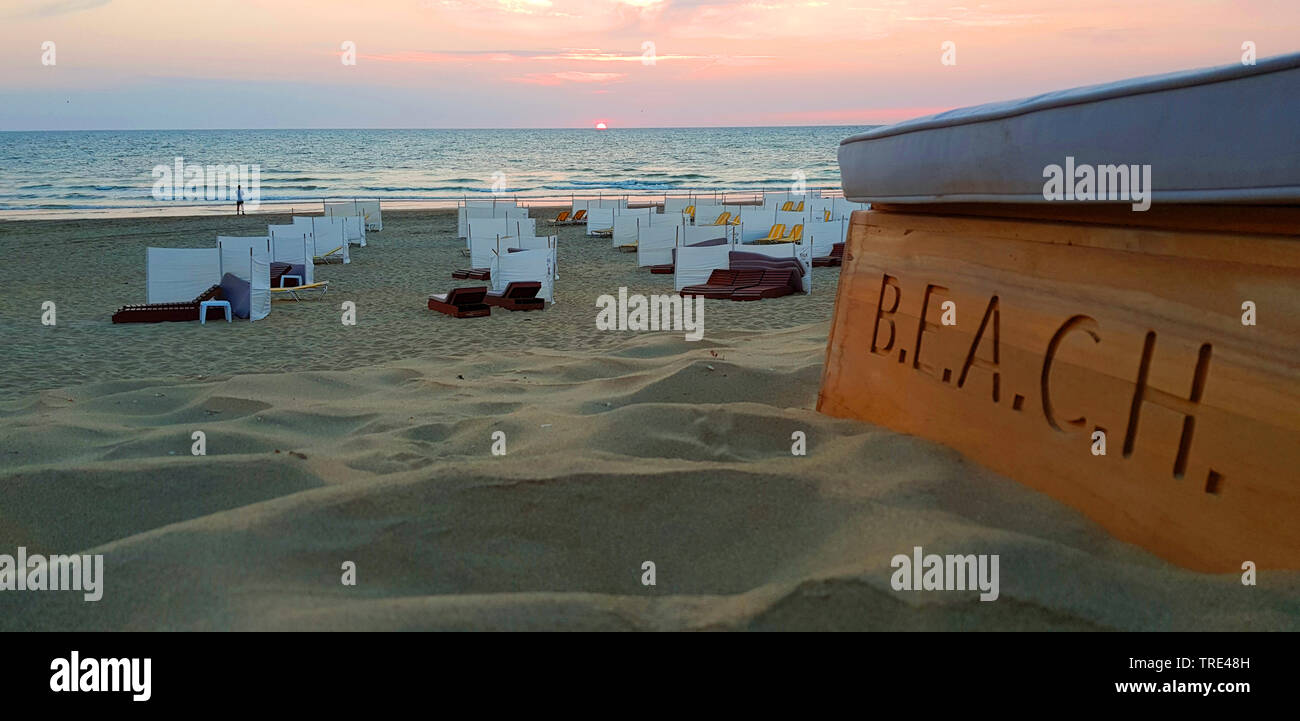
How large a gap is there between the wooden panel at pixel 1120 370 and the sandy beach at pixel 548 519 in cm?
10

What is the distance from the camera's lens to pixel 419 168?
76000 mm

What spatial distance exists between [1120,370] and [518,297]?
12.1 meters

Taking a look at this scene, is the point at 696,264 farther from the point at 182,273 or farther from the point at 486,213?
the point at 486,213

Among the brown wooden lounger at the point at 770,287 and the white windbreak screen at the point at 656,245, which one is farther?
the white windbreak screen at the point at 656,245

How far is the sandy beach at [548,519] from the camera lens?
5.27 ft

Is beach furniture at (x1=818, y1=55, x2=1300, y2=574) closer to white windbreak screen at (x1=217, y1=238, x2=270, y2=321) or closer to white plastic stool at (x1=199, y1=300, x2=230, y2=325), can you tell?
white plastic stool at (x1=199, y1=300, x2=230, y2=325)

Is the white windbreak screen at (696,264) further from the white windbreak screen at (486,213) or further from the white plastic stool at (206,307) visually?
the white windbreak screen at (486,213)

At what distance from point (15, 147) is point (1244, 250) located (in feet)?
387

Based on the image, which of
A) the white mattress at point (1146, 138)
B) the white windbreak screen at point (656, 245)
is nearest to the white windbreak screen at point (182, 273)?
the white windbreak screen at point (656, 245)

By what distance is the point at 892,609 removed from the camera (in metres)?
1.59

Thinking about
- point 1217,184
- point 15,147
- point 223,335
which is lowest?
point 223,335

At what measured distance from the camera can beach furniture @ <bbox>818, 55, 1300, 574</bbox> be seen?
1.64 m
